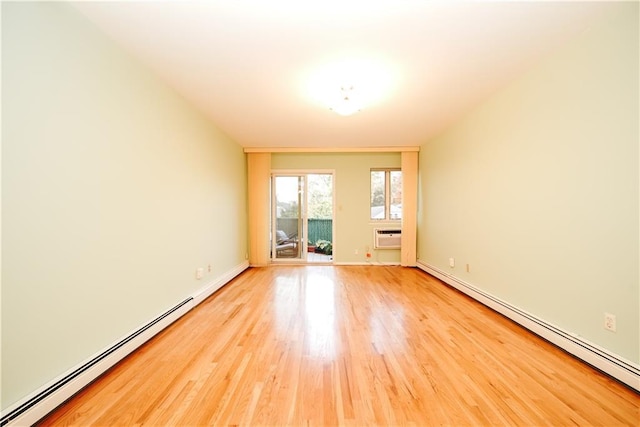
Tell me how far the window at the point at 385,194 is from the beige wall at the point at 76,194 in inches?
145

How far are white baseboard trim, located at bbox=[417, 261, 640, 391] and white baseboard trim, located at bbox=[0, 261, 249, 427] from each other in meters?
3.22

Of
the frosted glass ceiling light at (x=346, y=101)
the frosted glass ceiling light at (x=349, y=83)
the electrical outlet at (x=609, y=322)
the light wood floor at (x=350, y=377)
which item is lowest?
the light wood floor at (x=350, y=377)

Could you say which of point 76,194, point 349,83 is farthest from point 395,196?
point 76,194

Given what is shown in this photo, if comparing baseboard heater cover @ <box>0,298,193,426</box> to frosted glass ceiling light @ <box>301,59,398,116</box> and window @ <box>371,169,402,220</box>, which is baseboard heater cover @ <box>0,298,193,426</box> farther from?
window @ <box>371,169,402,220</box>

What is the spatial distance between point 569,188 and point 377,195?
3317 mm

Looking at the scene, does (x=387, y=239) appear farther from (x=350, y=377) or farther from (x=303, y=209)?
(x=350, y=377)

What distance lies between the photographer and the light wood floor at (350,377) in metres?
1.22

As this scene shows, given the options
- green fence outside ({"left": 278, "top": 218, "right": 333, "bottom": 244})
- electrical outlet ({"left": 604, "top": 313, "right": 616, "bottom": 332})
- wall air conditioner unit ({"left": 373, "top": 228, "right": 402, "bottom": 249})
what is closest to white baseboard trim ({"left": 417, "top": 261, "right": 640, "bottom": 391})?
A: electrical outlet ({"left": 604, "top": 313, "right": 616, "bottom": 332})

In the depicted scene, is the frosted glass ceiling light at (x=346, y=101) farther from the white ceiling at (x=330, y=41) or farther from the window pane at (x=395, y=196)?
the window pane at (x=395, y=196)

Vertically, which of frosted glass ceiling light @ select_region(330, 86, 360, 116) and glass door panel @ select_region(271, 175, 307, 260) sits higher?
frosted glass ceiling light @ select_region(330, 86, 360, 116)

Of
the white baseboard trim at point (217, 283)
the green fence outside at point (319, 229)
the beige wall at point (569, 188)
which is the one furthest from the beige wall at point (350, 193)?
the beige wall at point (569, 188)

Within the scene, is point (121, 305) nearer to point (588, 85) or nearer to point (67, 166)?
point (67, 166)

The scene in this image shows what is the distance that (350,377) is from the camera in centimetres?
149

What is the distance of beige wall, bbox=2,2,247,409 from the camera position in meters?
1.13
